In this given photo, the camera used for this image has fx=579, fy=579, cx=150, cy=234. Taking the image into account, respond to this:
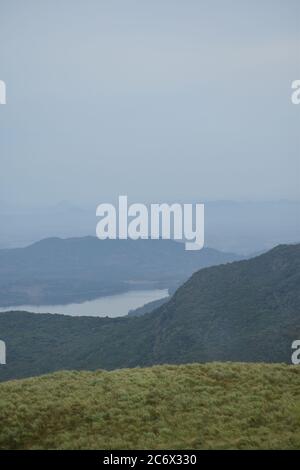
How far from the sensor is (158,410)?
21859 mm

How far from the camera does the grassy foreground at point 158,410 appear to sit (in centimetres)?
1889

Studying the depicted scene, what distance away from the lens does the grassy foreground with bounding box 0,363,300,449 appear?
18.9 m

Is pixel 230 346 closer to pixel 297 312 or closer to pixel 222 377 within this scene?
pixel 297 312

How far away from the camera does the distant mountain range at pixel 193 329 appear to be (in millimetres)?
98812

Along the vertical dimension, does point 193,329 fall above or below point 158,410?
below

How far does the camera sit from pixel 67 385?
2623 centimetres

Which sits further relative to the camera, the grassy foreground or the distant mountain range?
the distant mountain range

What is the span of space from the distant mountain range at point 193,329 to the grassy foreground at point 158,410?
188ft

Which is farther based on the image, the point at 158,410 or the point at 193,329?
the point at 193,329

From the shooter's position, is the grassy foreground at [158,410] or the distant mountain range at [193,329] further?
the distant mountain range at [193,329]

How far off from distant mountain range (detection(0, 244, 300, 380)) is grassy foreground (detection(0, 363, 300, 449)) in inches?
2259

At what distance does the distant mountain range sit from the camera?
98812mm

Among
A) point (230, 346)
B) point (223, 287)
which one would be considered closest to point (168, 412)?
point (230, 346)

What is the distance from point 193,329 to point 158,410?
304 ft
